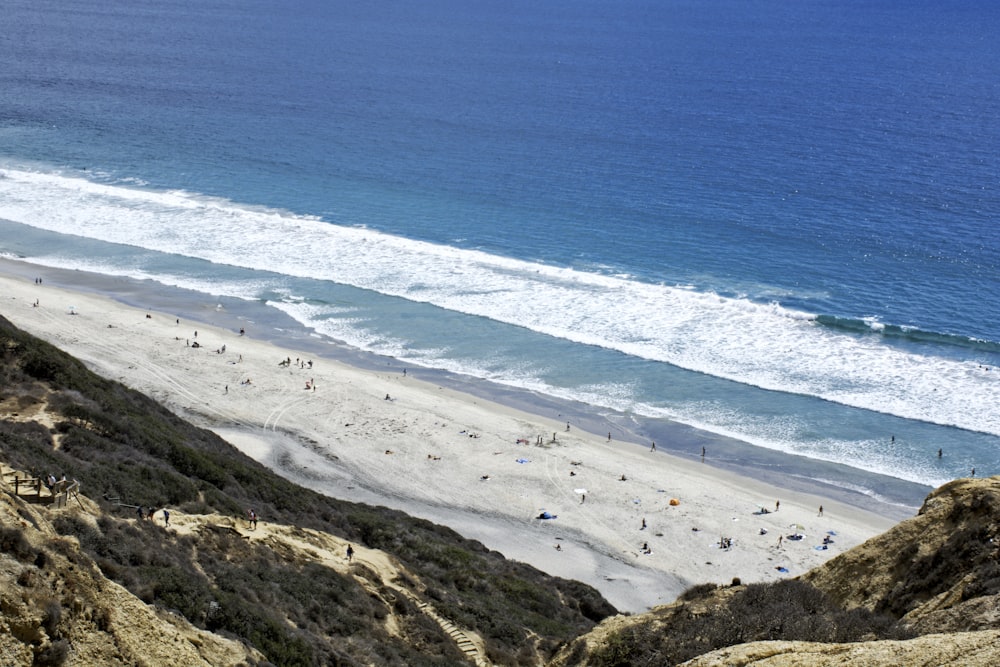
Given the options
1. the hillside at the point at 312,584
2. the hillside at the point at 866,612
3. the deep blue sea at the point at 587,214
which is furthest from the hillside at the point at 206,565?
the deep blue sea at the point at 587,214

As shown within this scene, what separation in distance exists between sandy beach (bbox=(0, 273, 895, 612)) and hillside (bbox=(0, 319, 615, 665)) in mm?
5672

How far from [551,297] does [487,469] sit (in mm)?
19458

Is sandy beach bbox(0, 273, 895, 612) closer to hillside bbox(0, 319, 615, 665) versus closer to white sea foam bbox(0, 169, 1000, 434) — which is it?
hillside bbox(0, 319, 615, 665)

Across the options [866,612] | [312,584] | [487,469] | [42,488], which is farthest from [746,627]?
[487,469]

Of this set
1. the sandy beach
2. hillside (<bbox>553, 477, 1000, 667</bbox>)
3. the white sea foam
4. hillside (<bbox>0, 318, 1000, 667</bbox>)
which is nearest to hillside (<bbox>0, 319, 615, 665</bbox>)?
hillside (<bbox>0, 318, 1000, 667</bbox>)

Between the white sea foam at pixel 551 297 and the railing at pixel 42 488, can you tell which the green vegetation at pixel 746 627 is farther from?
the white sea foam at pixel 551 297

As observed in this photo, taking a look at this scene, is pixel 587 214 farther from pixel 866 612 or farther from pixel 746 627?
pixel 746 627

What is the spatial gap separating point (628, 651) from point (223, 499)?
10.7 meters

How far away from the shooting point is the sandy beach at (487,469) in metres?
33.8

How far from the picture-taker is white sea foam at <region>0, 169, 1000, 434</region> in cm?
4700

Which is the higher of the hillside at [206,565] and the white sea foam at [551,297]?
the white sea foam at [551,297]

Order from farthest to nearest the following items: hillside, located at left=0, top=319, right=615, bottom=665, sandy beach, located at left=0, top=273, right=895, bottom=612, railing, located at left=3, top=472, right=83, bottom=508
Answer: sandy beach, located at left=0, top=273, right=895, bottom=612
railing, located at left=3, top=472, right=83, bottom=508
hillside, located at left=0, top=319, right=615, bottom=665

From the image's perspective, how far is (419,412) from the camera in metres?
42.7

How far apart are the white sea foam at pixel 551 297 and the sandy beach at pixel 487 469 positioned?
8020 millimetres
